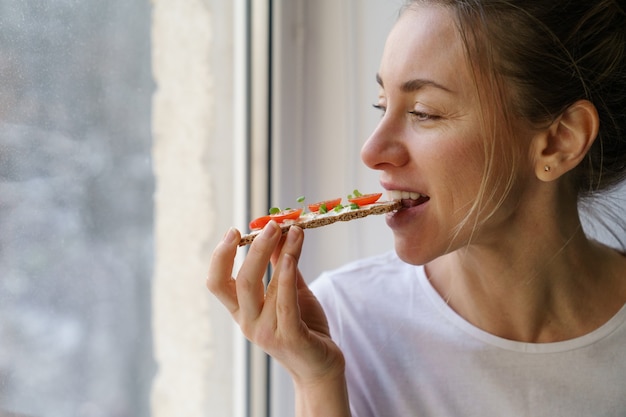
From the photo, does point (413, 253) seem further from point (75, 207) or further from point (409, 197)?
point (75, 207)

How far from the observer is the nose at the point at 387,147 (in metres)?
1.24

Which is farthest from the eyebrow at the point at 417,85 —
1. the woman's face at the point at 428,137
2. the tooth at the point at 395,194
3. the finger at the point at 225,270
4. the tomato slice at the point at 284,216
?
the finger at the point at 225,270

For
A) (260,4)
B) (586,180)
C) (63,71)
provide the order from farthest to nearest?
(260,4) < (586,180) < (63,71)

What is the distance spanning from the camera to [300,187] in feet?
6.12

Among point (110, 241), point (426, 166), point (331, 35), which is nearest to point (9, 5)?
point (110, 241)

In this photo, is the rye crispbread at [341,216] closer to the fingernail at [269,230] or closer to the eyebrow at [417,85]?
the fingernail at [269,230]

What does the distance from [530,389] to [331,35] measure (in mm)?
1052

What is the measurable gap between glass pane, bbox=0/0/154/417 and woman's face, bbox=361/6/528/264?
53cm

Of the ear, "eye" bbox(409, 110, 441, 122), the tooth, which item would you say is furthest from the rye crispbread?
the ear

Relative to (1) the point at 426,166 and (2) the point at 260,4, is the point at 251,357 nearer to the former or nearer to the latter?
(1) the point at 426,166

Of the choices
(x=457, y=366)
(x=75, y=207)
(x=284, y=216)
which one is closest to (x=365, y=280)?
(x=457, y=366)

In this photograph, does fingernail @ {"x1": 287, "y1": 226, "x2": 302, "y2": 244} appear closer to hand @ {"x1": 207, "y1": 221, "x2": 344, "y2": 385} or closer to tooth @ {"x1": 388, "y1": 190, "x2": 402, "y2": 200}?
hand @ {"x1": 207, "y1": 221, "x2": 344, "y2": 385}

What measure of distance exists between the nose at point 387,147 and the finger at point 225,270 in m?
0.29

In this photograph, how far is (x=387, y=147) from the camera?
1245 mm
